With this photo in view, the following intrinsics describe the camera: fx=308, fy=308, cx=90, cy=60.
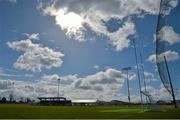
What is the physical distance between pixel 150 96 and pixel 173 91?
95.9 ft

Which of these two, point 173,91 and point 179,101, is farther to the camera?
point 179,101

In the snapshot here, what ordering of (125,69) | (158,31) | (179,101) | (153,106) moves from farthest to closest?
(125,69)
(153,106)
(179,101)
(158,31)

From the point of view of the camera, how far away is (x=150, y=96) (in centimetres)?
5300

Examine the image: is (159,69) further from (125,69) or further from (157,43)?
(125,69)

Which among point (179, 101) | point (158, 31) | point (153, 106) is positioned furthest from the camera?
point (153, 106)

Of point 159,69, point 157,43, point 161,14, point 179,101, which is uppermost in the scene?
point 161,14

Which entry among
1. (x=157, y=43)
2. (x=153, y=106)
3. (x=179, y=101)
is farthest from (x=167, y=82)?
(x=153, y=106)

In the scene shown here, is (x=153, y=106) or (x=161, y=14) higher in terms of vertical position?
(x=161, y=14)

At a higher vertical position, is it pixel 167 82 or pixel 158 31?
pixel 158 31

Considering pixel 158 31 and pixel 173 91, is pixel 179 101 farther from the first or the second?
pixel 158 31

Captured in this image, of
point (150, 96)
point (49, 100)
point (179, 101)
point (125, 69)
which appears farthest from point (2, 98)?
point (179, 101)

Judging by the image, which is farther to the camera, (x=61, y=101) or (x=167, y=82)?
(x=61, y=101)

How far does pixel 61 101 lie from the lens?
189500mm

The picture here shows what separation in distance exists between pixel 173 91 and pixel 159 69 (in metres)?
2.07
